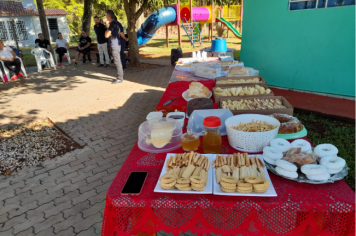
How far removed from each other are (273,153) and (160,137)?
74cm

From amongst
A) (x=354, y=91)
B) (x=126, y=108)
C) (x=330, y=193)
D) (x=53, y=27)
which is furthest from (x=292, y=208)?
(x=53, y=27)

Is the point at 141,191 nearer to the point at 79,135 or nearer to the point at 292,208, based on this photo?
the point at 292,208

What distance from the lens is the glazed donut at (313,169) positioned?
122 cm

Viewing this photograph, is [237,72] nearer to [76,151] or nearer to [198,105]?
[198,105]

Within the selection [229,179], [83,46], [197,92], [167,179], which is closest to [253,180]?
[229,179]

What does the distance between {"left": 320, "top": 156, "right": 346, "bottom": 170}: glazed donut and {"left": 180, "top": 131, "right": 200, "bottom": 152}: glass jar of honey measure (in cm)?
73

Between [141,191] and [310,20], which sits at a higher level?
[310,20]

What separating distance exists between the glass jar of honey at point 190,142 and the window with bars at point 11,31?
25.5 meters

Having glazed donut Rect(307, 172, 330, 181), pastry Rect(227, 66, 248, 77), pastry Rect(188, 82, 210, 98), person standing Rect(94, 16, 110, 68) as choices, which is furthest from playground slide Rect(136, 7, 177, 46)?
glazed donut Rect(307, 172, 330, 181)

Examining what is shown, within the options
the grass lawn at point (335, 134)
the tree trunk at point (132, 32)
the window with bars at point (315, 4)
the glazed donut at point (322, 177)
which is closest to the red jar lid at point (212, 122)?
the glazed donut at point (322, 177)

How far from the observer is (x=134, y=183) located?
4.34 feet

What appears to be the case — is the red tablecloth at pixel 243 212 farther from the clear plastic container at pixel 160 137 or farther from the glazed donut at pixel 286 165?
the clear plastic container at pixel 160 137

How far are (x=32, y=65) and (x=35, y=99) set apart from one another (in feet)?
20.5

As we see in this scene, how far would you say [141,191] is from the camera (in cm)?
127
